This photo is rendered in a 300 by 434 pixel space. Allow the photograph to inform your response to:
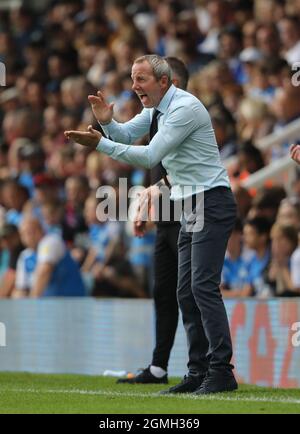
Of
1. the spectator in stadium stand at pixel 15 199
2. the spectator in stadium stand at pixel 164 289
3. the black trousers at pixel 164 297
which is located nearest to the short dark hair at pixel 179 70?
the spectator in stadium stand at pixel 164 289

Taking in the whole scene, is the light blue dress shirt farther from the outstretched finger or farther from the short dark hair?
the short dark hair

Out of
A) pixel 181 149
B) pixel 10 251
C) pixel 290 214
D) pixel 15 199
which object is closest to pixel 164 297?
pixel 181 149

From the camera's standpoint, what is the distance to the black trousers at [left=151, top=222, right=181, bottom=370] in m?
8.85

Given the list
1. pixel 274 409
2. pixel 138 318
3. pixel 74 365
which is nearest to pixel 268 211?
pixel 138 318

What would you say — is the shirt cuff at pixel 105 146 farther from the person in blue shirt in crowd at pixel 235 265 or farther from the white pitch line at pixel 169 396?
the person in blue shirt in crowd at pixel 235 265

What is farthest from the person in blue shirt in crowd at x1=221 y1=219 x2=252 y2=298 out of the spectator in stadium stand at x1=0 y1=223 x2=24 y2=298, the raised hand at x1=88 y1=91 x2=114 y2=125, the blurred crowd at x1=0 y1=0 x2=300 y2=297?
the raised hand at x1=88 y1=91 x2=114 y2=125

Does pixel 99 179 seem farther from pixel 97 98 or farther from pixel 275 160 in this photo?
pixel 97 98

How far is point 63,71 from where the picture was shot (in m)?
18.6

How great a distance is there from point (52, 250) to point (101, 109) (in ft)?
16.0

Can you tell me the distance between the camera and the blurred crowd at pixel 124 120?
1173 centimetres

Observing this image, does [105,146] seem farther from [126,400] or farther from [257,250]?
[257,250]

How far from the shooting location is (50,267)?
12695mm
